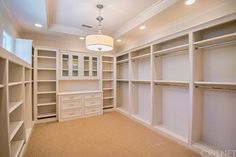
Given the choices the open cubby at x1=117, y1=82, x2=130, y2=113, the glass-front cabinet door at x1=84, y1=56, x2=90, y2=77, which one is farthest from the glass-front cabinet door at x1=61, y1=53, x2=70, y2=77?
the open cubby at x1=117, y1=82, x2=130, y2=113

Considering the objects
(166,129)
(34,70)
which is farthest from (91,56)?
(166,129)

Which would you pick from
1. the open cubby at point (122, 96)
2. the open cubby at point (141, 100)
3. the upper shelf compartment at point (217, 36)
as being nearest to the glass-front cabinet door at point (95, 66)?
the open cubby at point (122, 96)

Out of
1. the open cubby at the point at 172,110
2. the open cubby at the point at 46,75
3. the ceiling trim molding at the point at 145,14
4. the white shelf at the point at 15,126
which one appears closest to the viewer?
the white shelf at the point at 15,126

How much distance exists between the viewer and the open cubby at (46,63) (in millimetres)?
3812

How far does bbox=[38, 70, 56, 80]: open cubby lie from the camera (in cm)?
378

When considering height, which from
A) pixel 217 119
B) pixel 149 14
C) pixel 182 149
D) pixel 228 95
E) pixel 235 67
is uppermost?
pixel 149 14

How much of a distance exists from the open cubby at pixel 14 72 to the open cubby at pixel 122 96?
3.17 metres

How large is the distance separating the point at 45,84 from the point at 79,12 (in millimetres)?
2394

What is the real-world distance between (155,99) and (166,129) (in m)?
0.71

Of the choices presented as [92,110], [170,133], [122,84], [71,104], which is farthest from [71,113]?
[170,133]

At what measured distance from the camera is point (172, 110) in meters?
2.93

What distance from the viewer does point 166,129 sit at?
2.84 meters

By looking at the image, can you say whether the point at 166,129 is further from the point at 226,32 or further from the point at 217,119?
the point at 226,32

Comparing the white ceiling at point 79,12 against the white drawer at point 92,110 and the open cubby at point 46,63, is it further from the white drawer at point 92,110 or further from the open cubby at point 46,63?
the white drawer at point 92,110
